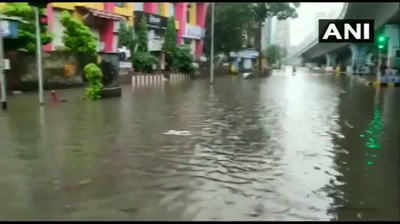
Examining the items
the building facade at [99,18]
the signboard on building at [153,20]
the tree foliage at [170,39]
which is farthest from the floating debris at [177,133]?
the tree foliage at [170,39]

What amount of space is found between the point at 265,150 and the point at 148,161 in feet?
7.96

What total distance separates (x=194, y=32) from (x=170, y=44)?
1080 cm

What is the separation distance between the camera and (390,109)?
730 inches

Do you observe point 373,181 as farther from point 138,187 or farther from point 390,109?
point 390,109

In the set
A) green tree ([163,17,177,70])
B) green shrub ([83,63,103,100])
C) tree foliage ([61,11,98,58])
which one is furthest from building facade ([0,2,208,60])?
green shrub ([83,63,103,100])

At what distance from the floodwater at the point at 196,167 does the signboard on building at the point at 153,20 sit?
31444 mm

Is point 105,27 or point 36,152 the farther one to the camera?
point 105,27

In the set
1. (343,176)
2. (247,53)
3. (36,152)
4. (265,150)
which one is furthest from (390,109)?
(247,53)

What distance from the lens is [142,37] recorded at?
4253 centimetres

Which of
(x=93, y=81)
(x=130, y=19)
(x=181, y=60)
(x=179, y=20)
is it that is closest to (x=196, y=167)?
(x=93, y=81)

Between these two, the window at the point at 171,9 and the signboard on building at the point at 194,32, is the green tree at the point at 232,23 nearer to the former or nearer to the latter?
the signboard on building at the point at 194,32

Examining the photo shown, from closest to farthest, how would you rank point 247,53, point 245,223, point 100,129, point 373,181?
point 245,223, point 373,181, point 100,129, point 247,53

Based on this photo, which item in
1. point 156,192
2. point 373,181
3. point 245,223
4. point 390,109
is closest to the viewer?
point 245,223

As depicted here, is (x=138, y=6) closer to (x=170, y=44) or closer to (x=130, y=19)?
(x=130, y=19)
